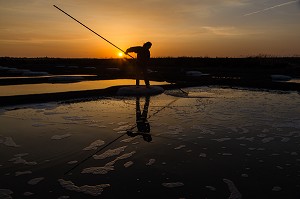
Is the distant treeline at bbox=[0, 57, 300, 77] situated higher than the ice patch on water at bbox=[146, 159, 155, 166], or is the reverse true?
the distant treeline at bbox=[0, 57, 300, 77]

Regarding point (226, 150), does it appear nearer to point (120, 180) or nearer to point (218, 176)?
point (218, 176)

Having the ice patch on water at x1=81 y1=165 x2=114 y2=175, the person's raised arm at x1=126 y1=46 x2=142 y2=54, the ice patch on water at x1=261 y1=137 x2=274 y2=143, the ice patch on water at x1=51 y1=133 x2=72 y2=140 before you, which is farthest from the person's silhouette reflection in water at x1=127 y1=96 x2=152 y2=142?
the person's raised arm at x1=126 y1=46 x2=142 y2=54

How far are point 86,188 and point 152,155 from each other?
4.90 feet

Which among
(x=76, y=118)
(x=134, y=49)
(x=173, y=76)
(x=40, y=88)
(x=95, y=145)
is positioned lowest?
(x=95, y=145)

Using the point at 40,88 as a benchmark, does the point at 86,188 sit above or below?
below

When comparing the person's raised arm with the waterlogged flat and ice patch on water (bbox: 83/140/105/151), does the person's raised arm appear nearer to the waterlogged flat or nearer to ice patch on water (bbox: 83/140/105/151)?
the waterlogged flat

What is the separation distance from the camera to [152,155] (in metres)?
4.91

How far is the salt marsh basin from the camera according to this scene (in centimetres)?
366

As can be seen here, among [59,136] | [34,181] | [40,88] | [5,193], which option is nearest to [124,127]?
[59,136]

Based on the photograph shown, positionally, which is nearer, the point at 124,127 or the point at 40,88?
the point at 124,127

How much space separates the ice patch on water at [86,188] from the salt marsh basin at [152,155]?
1 cm

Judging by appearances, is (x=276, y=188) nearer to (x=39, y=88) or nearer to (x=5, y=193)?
(x=5, y=193)

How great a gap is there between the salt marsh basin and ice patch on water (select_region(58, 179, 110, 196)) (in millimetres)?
12

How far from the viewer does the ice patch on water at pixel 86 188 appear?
3.57 metres
